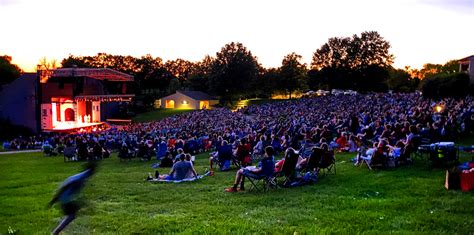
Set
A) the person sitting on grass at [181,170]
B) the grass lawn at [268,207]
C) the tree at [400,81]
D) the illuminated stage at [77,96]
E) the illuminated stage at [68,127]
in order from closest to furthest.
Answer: the grass lawn at [268,207] → the person sitting on grass at [181,170] → the illuminated stage at [68,127] → the illuminated stage at [77,96] → the tree at [400,81]

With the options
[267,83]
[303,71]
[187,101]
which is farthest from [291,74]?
[187,101]

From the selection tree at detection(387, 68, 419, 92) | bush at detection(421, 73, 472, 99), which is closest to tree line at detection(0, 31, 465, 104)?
tree at detection(387, 68, 419, 92)

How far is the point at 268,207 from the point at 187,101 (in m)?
71.4

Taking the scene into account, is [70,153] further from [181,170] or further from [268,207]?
[268,207]

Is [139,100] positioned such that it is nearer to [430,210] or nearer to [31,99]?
[31,99]

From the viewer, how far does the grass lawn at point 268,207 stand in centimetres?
609

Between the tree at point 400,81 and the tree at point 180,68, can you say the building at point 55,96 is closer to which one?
the tree at point 180,68

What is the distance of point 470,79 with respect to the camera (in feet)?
128

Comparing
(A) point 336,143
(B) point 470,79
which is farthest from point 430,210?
(B) point 470,79

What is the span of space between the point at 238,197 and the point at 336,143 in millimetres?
8554

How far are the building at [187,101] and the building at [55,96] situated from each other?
28.1 metres

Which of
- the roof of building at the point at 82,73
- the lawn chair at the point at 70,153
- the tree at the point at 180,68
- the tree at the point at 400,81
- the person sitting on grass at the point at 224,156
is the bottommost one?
the lawn chair at the point at 70,153

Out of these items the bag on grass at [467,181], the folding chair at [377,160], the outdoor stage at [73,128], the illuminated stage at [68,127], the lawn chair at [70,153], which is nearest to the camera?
the bag on grass at [467,181]

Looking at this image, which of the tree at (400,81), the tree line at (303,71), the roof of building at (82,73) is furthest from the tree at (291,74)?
the roof of building at (82,73)
